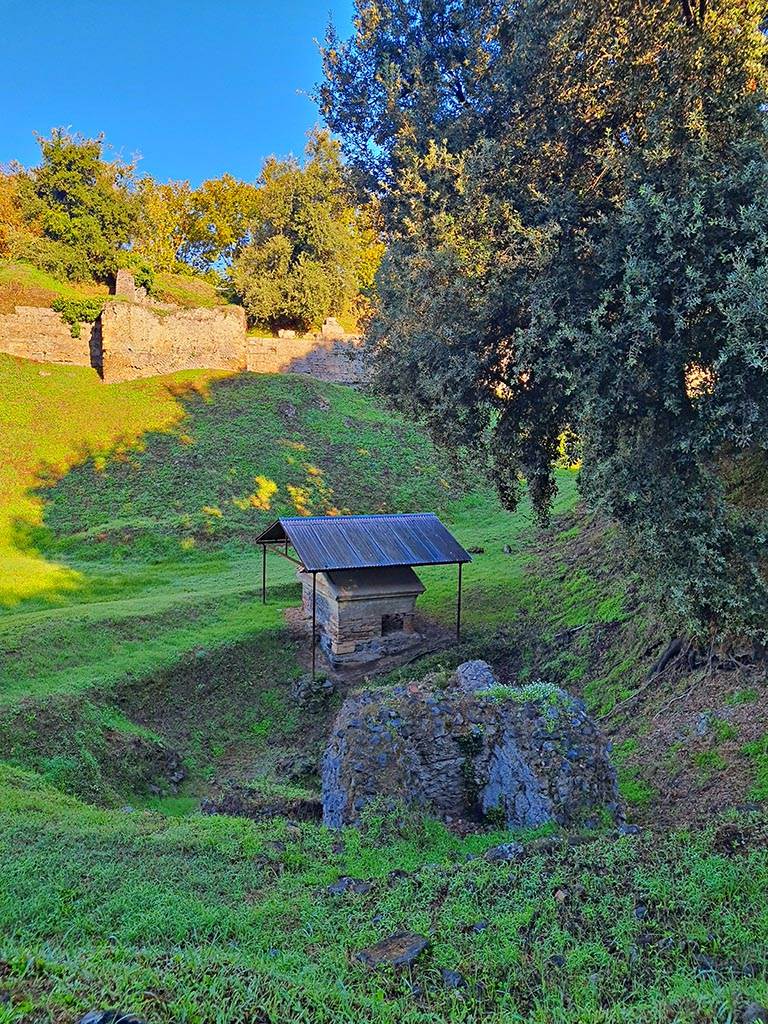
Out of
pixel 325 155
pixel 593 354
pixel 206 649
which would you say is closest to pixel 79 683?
pixel 206 649

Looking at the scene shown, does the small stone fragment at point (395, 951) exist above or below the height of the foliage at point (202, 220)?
below

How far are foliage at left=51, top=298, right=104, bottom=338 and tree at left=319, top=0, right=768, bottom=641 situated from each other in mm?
26329

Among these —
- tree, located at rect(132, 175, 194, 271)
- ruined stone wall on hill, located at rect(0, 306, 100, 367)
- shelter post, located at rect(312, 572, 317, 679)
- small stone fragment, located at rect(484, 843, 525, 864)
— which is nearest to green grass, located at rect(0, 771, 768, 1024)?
small stone fragment, located at rect(484, 843, 525, 864)

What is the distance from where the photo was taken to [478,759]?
745 cm

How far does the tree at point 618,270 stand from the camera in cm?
788

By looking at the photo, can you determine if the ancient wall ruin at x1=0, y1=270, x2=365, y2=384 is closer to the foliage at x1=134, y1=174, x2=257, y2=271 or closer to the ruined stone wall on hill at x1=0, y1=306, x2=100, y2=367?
the ruined stone wall on hill at x1=0, y1=306, x2=100, y2=367

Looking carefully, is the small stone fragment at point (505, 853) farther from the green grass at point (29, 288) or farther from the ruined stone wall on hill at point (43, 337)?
the green grass at point (29, 288)

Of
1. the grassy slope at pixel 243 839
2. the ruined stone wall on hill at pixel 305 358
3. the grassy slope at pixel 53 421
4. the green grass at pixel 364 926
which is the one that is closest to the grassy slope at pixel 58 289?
the grassy slope at pixel 53 421

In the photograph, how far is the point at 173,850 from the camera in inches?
243

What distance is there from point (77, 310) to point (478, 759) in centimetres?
3216

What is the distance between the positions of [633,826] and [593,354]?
5.75 m

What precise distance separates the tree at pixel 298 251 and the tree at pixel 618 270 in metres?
26.2

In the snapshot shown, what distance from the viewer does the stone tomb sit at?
14.7 metres

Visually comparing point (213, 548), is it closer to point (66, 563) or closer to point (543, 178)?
point (66, 563)
